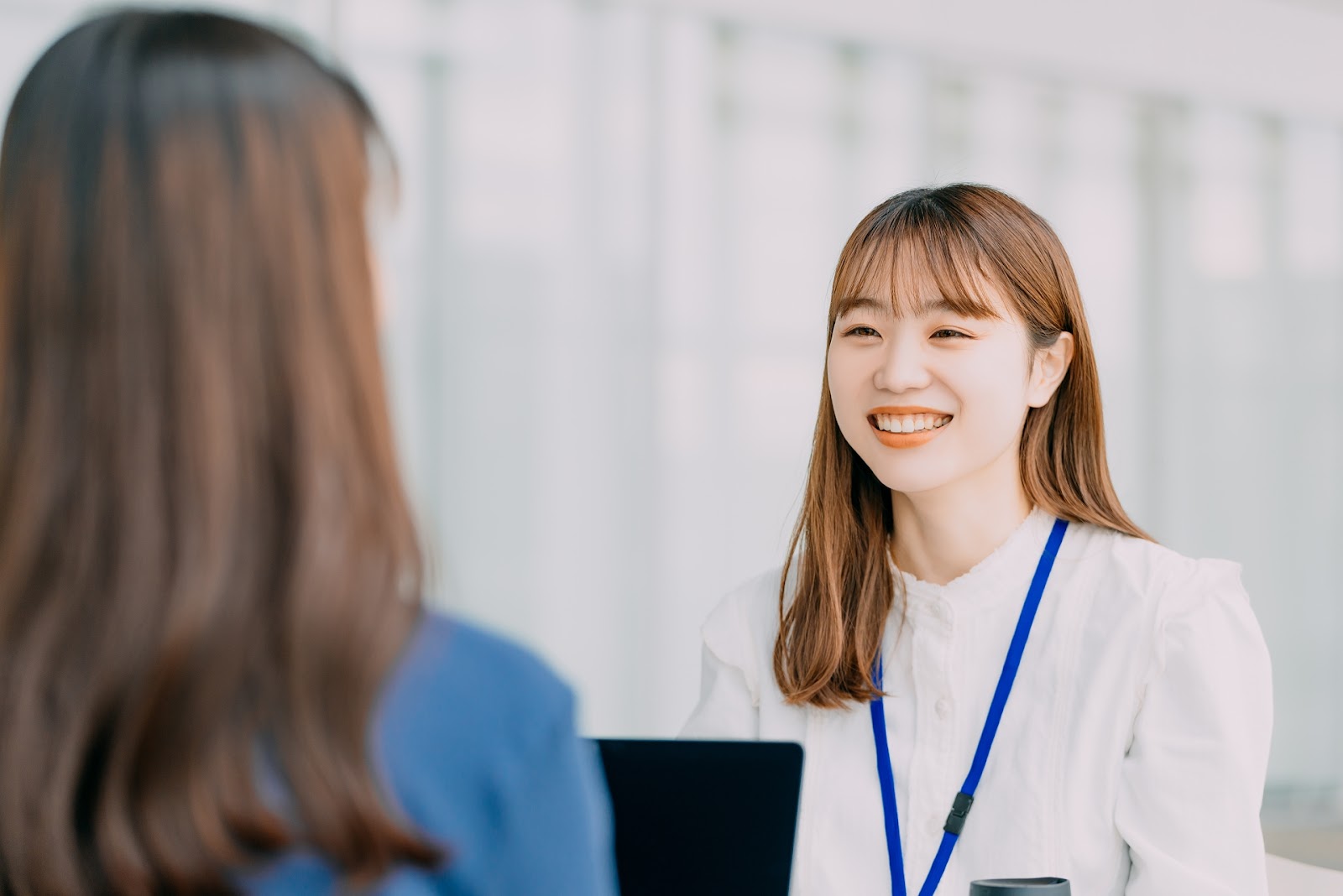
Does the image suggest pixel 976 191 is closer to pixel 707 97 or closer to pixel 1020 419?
pixel 1020 419

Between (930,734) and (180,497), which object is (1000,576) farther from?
(180,497)

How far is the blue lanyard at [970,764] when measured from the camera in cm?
143

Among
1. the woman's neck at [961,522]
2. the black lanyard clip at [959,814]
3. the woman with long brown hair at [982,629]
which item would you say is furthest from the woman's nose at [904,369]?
the black lanyard clip at [959,814]

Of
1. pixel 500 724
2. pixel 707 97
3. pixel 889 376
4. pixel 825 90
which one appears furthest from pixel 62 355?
pixel 825 90

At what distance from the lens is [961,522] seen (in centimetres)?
160

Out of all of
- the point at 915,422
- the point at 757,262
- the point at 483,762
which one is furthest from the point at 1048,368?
the point at 757,262

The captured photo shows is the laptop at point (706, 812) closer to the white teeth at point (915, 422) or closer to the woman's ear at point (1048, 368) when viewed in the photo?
the white teeth at point (915, 422)

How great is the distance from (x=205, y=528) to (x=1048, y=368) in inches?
48.5

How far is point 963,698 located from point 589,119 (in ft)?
8.27

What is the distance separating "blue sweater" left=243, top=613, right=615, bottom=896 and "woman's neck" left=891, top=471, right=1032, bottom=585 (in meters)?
0.98

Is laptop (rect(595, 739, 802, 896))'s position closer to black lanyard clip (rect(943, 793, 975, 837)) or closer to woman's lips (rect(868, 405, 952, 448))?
black lanyard clip (rect(943, 793, 975, 837))

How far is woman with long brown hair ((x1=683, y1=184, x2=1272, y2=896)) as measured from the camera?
140cm

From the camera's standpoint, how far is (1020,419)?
62.5 inches

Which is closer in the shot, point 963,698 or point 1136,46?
point 963,698
